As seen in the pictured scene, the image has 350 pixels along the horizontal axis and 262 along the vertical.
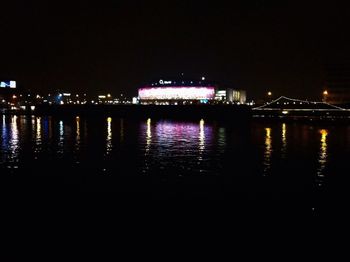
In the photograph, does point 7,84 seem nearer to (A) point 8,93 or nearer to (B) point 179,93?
(A) point 8,93

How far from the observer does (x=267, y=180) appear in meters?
16.8

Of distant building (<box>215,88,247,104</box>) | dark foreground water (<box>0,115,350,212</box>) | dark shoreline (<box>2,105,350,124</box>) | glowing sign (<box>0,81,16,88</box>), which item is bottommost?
dark foreground water (<box>0,115,350,212</box>)

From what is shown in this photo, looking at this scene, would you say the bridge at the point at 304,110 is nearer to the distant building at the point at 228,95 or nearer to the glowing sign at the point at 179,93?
the glowing sign at the point at 179,93

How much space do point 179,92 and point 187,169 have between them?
323 feet

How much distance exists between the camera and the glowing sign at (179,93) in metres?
115

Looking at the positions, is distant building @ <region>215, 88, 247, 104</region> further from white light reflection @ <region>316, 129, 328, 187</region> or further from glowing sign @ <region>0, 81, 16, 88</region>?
white light reflection @ <region>316, 129, 328, 187</region>

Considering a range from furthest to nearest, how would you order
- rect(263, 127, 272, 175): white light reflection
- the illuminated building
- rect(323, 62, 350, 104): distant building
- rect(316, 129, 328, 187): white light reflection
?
the illuminated building
rect(323, 62, 350, 104): distant building
rect(263, 127, 272, 175): white light reflection
rect(316, 129, 328, 187): white light reflection

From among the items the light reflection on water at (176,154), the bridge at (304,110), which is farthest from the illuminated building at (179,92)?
the light reflection on water at (176,154)

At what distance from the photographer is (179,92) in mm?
116500

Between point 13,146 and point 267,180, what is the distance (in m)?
17.2

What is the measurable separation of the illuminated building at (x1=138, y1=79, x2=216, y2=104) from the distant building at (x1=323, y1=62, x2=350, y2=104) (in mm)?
32550

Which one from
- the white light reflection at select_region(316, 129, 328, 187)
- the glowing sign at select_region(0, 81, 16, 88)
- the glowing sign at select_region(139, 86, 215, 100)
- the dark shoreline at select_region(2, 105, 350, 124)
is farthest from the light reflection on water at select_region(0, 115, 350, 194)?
the glowing sign at select_region(0, 81, 16, 88)

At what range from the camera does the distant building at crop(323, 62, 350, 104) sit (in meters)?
85.6

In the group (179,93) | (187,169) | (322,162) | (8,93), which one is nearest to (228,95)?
(179,93)
